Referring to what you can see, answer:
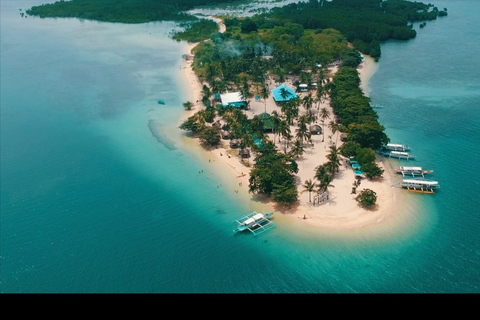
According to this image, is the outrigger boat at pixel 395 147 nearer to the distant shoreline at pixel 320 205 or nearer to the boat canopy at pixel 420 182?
the distant shoreline at pixel 320 205

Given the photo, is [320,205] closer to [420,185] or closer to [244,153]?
[420,185]

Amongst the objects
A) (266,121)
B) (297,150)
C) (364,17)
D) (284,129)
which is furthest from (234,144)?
(364,17)

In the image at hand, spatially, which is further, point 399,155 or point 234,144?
point 234,144

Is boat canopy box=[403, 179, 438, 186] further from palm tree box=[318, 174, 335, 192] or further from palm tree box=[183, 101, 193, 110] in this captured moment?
palm tree box=[183, 101, 193, 110]

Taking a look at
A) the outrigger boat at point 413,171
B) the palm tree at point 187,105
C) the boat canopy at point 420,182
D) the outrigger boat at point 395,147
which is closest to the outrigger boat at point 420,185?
the boat canopy at point 420,182
